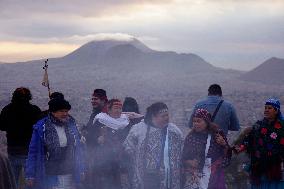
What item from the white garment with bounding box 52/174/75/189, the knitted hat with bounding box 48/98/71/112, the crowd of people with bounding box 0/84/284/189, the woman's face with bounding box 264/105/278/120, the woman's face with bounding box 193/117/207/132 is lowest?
the white garment with bounding box 52/174/75/189

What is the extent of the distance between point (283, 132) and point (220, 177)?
923 millimetres

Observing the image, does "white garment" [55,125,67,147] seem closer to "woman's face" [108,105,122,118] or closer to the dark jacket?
"woman's face" [108,105,122,118]

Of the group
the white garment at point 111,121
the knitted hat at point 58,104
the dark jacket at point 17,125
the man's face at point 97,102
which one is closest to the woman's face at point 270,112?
the white garment at point 111,121

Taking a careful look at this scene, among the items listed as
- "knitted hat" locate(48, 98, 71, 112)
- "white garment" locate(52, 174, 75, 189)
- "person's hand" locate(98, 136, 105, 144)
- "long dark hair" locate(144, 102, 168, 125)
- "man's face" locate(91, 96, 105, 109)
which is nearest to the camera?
"knitted hat" locate(48, 98, 71, 112)

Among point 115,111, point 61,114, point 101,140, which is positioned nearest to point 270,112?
point 115,111

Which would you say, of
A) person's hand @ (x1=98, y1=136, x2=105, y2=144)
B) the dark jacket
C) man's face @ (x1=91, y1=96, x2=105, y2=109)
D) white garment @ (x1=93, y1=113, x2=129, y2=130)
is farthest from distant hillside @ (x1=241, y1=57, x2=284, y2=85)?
the dark jacket

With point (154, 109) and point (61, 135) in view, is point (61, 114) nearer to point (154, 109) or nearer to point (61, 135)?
point (61, 135)

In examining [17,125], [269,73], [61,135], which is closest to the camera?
[61,135]

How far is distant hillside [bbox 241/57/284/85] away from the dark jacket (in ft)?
222

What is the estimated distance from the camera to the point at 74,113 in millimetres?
32938

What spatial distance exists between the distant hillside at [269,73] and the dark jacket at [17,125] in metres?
67.7

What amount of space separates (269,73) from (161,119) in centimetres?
7765

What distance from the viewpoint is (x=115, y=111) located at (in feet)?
23.9

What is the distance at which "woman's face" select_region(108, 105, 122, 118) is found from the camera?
7250mm
